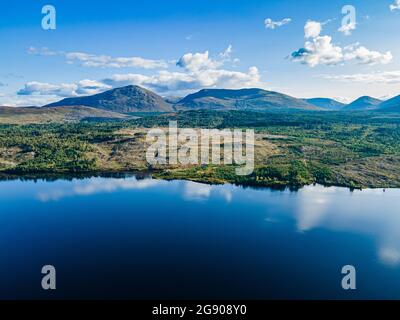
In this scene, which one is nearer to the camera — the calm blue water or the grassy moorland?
the calm blue water

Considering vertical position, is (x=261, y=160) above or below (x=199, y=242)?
above

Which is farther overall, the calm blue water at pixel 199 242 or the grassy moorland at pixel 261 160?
the grassy moorland at pixel 261 160

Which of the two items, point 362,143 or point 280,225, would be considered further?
point 362,143

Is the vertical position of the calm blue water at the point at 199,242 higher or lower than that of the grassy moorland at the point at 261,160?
lower

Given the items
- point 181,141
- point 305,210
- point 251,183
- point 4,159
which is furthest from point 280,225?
point 4,159

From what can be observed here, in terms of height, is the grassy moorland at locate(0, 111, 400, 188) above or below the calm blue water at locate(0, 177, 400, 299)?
above

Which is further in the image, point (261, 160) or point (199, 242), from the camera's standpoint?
point (261, 160)

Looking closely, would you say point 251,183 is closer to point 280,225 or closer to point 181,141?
point 280,225
